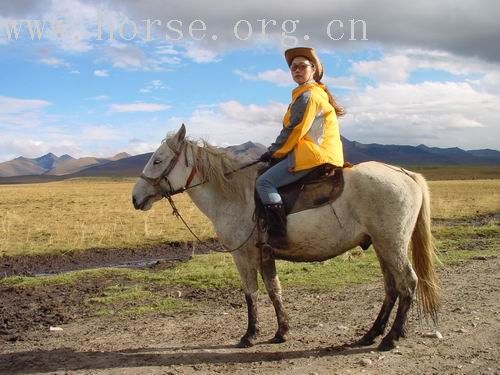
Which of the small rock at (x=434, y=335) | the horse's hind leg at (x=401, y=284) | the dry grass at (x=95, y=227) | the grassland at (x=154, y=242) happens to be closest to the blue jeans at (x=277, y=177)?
the horse's hind leg at (x=401, y=284)

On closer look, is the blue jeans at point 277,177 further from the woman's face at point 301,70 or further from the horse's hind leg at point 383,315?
the horse's hind leg at point 383,315

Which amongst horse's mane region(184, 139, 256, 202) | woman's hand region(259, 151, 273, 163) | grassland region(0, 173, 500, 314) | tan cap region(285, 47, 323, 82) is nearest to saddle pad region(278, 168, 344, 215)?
woman's hand region(259, 151, 273, 163)

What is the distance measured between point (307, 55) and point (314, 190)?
5.86 feet

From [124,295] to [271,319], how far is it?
338 cm

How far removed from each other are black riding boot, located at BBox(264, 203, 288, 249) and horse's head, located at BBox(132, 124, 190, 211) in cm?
139

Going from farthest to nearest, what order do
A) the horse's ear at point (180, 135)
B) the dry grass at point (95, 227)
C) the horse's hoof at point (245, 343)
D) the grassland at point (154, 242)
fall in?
1. the dry grass at point (95, 227)
2. the grassland at point (154, 242)
3. the horse's ear at point (180, 135)
4. the horse's hoof at point (245, 343)

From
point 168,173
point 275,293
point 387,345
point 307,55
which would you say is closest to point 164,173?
point 168,173

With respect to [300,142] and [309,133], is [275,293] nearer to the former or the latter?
[300,142]

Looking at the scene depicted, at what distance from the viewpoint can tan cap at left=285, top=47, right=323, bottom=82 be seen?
6.43m

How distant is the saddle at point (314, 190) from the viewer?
635 centimetres

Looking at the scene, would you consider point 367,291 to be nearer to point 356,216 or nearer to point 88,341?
point 356,216

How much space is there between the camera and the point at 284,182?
252 inches

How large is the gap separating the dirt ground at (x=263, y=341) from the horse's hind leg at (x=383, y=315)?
0.63ft

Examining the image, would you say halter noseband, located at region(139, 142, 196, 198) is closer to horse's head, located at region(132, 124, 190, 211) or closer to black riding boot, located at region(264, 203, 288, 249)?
horse's head, located at region(132, 124, 190, 211)
